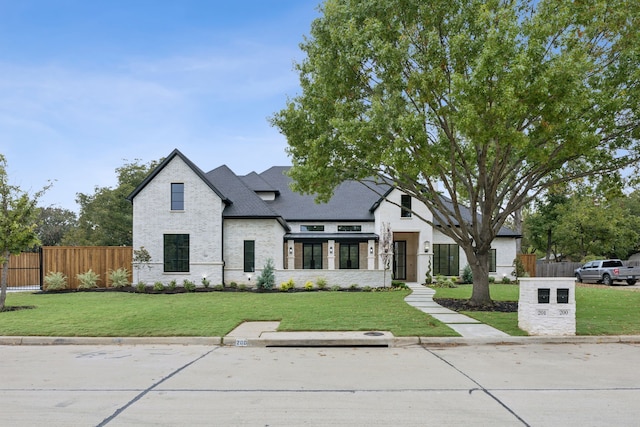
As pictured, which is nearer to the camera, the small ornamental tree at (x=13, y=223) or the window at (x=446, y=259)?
the small ornamental tree at (x=13, y=223)

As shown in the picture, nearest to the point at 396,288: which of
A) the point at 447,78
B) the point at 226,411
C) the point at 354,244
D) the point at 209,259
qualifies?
the point at 354,244

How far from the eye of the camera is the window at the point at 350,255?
28047 mm

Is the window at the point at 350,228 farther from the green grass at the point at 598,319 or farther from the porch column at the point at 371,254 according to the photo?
the green grass at the point at 598,319

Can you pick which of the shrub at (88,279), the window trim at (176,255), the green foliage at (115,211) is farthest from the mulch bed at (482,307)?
the green foliage at (115,211)

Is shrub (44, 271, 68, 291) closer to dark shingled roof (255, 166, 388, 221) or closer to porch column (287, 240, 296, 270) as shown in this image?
porch column (287, 240, 296, 270)

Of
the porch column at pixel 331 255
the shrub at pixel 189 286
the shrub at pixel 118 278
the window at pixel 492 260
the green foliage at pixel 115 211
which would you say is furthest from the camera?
the green foliage at pixel 115 211

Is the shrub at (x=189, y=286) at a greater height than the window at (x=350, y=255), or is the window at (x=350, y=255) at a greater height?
the window at (x=350, y=255)

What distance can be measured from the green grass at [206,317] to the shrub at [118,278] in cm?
457

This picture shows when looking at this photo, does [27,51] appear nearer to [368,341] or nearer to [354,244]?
[368,341]

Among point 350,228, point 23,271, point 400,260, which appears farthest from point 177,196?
point 400,260

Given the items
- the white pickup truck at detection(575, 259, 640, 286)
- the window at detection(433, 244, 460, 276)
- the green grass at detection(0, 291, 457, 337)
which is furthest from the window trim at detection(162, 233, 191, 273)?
the white pickup truck at detection(575, 259, 640, 286)

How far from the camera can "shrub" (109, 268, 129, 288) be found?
842 inches

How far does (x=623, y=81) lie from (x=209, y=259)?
734 inches

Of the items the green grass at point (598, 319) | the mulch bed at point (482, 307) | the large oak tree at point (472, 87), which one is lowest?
the mulch bed at point (482, 307)
